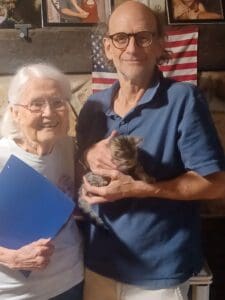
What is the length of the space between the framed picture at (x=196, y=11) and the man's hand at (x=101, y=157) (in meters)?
0.29

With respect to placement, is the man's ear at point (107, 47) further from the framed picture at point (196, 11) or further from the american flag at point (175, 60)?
the framed picture at point (196, 11)

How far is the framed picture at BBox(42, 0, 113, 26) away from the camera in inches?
36.1

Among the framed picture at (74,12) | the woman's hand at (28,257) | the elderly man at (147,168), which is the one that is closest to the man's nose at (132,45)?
the elderly man at (147,168)

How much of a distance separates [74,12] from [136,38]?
167mm

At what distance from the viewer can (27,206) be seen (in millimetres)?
862

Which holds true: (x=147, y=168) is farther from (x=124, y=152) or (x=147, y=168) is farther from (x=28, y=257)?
(x=28, y=257)

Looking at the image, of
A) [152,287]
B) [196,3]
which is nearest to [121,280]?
[152,287]

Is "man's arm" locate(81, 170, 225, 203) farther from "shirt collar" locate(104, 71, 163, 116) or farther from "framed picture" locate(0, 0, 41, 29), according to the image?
"framed picture" locate(0, 0, 41, 29)

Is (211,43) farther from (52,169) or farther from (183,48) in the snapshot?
(52,169)

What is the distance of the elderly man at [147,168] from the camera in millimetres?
837

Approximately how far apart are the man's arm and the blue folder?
80mm

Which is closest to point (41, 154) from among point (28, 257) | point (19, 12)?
point (28, 257)

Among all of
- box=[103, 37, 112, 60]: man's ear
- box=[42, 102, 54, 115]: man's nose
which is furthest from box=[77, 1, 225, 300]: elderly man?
box=[42, 102, 54, 115]: man's nose

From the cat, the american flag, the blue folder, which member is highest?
the american flag
